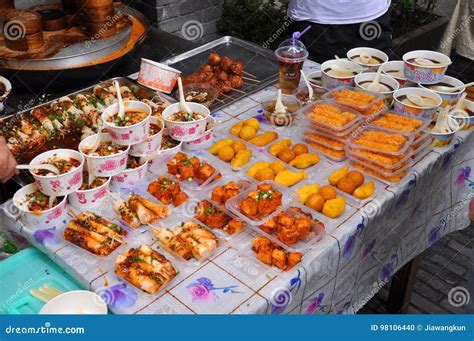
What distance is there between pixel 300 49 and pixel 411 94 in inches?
Answer: 27.4

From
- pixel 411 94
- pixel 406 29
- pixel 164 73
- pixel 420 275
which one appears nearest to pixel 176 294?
pixel 164 73

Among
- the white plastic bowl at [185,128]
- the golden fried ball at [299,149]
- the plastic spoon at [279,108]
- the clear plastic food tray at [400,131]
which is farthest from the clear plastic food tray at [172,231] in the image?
the clear plastic food tray at [400,131]

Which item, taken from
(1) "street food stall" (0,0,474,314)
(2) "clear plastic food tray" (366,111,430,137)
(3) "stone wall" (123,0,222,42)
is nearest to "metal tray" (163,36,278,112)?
(1) "street food stall" (0,0,474,314)

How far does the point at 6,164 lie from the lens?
2230mm

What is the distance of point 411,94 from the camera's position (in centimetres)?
278

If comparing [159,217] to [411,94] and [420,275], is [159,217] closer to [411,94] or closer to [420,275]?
[411,94]

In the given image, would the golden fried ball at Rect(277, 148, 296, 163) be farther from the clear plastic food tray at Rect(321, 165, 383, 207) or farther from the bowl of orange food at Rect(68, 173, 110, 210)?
the bowl of orange food at Rect(68, 173, 110, 210)

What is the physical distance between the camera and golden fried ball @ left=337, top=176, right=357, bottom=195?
7.59 ft

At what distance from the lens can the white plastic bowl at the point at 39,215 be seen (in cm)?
207

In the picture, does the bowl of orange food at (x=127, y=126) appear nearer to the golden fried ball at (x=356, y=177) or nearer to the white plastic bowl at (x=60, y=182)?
the white plastic bowl at (x=60, y=182)

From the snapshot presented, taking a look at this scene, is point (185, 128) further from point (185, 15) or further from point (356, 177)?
point (185, 15)

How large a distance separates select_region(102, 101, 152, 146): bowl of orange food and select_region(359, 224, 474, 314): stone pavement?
1967 mm

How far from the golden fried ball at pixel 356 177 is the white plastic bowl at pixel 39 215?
4.21 feet
